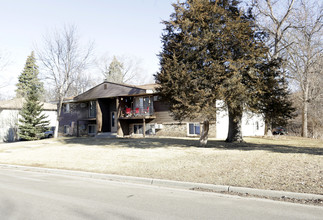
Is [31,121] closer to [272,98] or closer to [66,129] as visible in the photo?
[66,129]

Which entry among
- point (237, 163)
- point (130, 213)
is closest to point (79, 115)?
point (237, 163)

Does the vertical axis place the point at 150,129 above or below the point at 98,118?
below

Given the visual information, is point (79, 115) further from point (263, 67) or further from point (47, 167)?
point (263, 67)

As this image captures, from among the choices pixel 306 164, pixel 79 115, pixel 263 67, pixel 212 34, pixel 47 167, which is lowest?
pixel 47 167

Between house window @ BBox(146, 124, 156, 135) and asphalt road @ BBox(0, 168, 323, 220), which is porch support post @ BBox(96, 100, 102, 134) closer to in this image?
house window @ BBox(146, 124, 156, 135)

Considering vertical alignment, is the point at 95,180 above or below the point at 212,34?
below

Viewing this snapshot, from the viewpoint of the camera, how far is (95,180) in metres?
8.79

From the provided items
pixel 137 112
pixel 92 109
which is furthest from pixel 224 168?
pixel 92 109

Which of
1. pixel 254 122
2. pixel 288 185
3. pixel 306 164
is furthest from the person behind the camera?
pixel 254 122

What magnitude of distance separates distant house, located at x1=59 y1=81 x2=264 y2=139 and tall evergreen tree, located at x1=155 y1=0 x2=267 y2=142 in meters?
10.1

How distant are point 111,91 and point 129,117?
4504 millimetres

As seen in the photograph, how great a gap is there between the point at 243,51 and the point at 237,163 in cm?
683

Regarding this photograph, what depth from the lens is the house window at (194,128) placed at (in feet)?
80.8

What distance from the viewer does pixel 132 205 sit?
5.55 meters
